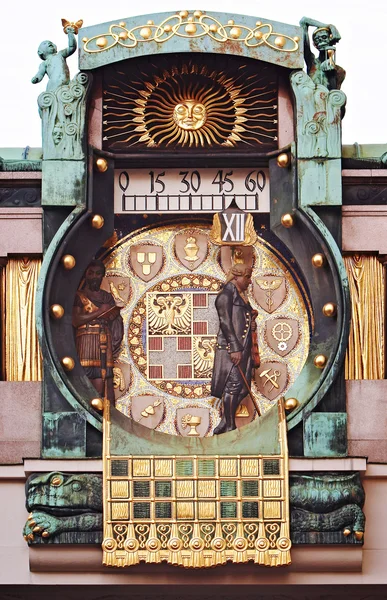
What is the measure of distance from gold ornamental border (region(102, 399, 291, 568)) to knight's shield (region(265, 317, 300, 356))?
0.98m

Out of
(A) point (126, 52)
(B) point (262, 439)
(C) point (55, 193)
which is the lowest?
(B) point (262, 439)

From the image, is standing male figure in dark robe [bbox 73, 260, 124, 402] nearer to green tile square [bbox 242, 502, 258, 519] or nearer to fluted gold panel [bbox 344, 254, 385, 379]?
green tile square [bbox 242, 502, 258, 519]

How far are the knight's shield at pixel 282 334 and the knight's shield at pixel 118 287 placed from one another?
46.5 inches

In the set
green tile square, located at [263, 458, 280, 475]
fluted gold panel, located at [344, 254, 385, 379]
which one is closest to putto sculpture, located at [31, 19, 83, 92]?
fluted gold panel, located at [344, 254, 385, 379]

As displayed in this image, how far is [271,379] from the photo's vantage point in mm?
Answer: 17609

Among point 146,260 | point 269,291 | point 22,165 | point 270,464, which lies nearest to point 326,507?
point 270,464

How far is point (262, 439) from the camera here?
17000 millimetres

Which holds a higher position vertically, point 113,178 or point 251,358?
point 113,178

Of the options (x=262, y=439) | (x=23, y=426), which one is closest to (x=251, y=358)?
(x=262, y=439)

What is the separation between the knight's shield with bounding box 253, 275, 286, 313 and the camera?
699 inches

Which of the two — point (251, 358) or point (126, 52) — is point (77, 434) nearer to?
point (251, 358)

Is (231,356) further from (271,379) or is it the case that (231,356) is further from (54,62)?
(54,62)

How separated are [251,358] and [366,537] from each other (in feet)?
5.66

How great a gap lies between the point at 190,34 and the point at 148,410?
10.1 feet
